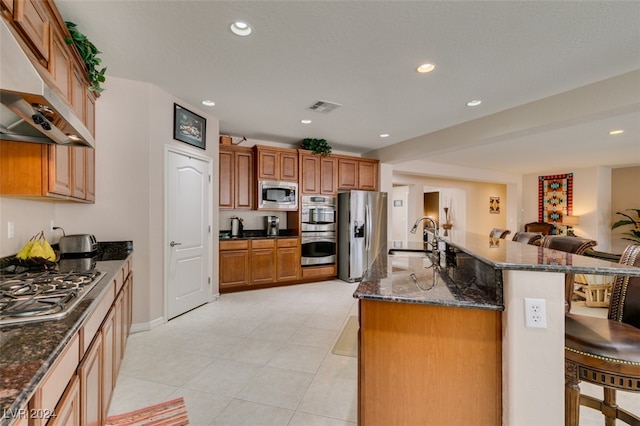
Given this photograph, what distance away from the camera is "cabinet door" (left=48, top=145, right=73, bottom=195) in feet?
5.82

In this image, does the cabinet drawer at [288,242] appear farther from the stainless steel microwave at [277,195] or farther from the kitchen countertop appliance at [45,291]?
the kitchen countertop appliance at [45,291]

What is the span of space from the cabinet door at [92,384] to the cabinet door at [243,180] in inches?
130

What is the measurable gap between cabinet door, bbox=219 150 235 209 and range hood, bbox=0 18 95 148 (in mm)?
2673

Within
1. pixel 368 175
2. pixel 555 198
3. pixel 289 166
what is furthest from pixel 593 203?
pixel 289 166

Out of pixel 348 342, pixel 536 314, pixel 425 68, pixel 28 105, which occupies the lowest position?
pixel 348 342

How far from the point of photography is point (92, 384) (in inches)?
49.9

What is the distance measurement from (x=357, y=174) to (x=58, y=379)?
5049 mm

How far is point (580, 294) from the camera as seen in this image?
3.95 meters

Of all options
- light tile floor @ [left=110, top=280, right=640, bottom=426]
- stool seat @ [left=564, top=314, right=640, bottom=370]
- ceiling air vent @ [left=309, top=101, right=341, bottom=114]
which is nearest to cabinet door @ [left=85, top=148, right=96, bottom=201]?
light tile floor @ [left=110, top=280, right=640, bottom=426]

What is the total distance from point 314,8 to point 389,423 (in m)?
2.41

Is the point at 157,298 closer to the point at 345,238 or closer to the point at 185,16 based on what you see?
the point at 185,16

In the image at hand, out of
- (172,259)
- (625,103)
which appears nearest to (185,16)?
(172,259)

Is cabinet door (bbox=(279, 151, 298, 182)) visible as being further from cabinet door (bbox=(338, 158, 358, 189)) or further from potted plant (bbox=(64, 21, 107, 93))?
potted plant (bbox=(64, 21, 107, 93))

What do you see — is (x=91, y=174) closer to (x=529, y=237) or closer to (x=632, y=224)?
(x=529, y=237)
